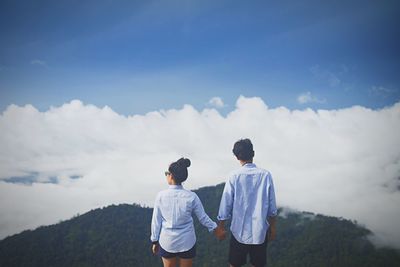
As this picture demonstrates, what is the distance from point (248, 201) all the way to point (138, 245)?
125 metres

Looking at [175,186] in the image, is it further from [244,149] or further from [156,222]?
[244,149]

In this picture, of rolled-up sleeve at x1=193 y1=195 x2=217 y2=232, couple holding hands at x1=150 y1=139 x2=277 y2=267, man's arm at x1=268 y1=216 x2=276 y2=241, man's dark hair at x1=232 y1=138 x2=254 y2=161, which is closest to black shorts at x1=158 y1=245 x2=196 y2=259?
couple holding hands at x1=150 y1=139 x2=277 y2=267

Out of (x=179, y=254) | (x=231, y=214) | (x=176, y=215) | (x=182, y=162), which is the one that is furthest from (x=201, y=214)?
(x=182, y=162)

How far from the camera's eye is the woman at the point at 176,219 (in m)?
4.45

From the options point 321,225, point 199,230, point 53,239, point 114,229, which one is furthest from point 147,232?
point 321,225

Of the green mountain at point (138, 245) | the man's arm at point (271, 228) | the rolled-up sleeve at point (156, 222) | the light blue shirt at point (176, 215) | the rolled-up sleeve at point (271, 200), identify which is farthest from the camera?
the green mountain at point (138, 245)

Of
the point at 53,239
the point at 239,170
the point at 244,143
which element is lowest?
the point at 53,239

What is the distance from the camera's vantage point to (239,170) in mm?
4715

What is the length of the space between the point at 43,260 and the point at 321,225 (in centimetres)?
11593

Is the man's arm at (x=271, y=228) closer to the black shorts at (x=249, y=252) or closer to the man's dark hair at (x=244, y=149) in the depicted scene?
the black shorts at (x=249, y=252)

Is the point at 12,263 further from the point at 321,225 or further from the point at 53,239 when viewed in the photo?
the point at 321,225

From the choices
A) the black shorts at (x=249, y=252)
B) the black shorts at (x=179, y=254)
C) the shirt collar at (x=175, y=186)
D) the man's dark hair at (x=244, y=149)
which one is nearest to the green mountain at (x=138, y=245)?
the black shorts at (x=249, y=252)

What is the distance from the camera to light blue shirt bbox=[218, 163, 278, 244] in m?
4.62

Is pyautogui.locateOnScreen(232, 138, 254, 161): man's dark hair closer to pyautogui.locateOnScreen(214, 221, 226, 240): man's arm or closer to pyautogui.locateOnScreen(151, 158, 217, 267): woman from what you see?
pyautogui.locateOnScreen(151, 158, 217, 267): woman
